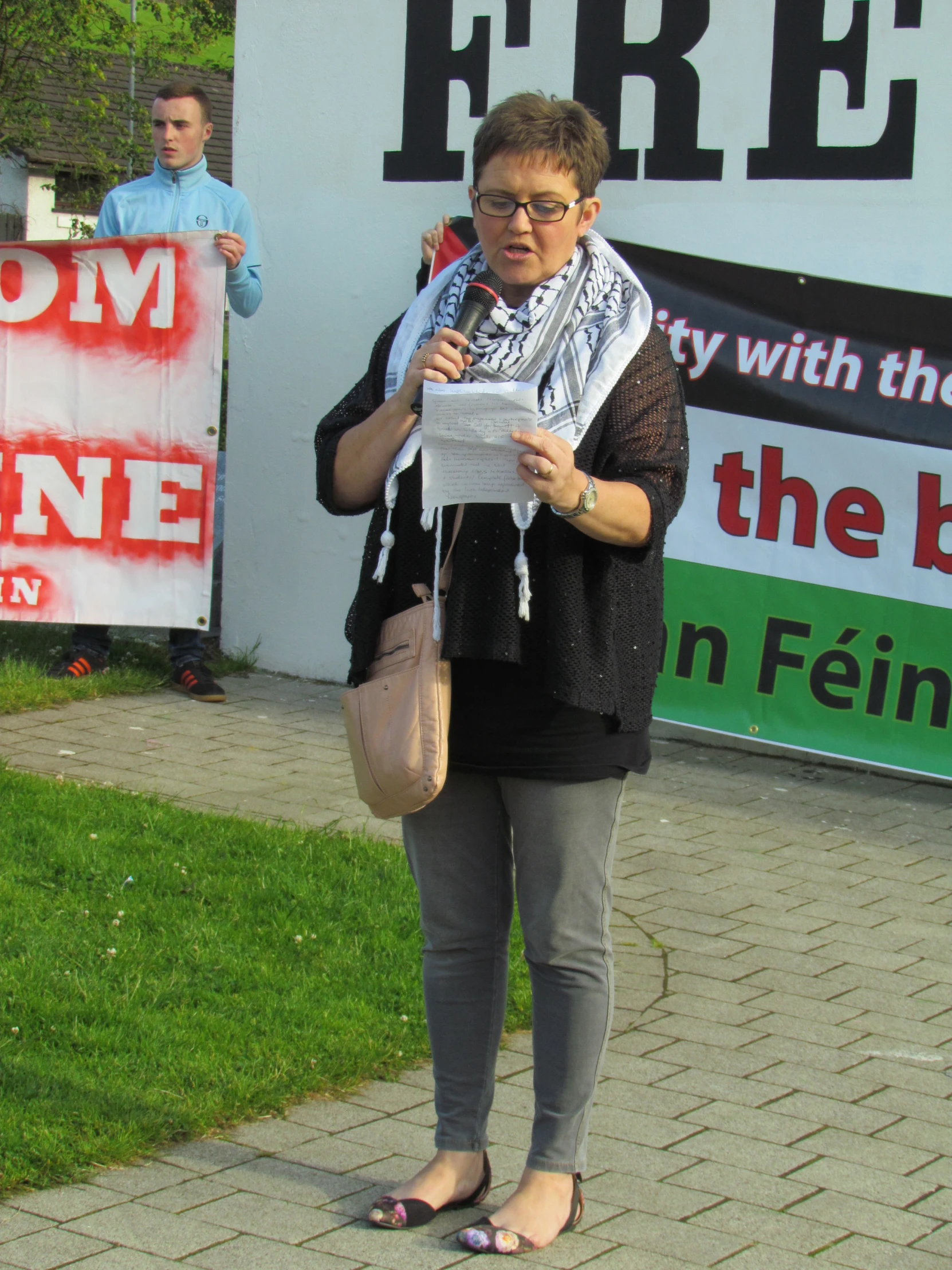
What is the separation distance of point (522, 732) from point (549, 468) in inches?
22.7

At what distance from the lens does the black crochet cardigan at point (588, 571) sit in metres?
2.97

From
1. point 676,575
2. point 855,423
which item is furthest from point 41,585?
point 855,423

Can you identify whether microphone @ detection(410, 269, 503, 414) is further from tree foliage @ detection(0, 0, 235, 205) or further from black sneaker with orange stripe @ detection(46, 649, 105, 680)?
tree foliage @ detection(0, 0, 235, 205)

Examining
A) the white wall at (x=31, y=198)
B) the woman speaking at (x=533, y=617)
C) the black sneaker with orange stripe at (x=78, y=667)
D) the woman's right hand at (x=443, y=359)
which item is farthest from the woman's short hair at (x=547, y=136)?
the white wall at (x=31, y=198)

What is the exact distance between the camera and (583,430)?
9.61 ft

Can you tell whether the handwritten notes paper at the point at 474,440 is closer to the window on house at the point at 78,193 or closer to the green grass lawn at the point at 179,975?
the green grass lawn at the point at 179,975

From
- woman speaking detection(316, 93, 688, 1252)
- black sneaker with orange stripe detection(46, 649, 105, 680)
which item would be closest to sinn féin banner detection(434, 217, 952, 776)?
black sneaker with orange stripe detection(46, 649, 105, 680)

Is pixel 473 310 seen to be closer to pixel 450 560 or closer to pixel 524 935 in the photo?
pixel 450 560

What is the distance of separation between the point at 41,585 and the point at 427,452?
5388mm

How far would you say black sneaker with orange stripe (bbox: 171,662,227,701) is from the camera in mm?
7832

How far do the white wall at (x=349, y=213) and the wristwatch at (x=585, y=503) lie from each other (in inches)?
168

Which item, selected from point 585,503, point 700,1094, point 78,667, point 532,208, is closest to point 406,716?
point 585,503

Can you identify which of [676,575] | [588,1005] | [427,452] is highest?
[427,452]

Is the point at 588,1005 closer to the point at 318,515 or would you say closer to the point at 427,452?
the point at 427,452
